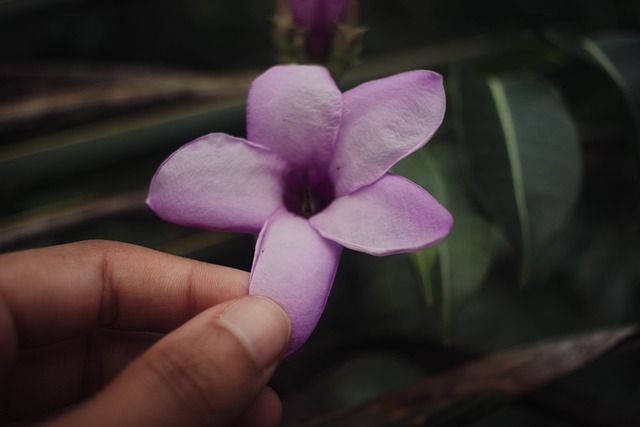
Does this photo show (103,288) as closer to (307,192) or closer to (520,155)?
(307,192)

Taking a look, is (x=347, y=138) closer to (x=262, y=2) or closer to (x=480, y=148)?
(x=480, y=148)

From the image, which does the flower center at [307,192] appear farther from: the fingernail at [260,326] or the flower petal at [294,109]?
the fingernail at [260,326]

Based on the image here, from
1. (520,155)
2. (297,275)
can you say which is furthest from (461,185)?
(297,275)

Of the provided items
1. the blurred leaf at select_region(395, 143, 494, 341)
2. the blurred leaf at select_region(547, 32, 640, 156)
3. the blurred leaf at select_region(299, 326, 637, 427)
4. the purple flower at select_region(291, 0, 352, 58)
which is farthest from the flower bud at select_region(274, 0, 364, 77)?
the blurred leaf at select_region(299, 326, 637, 427)

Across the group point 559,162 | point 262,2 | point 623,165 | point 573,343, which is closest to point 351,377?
point 573,343

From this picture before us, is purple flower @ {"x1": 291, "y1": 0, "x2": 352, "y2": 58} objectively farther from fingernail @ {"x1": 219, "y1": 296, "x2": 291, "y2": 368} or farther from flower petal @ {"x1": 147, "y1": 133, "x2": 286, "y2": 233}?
fingernail @ {"x1": 219, "y1": 296, "x2": 291, "y2": 368}

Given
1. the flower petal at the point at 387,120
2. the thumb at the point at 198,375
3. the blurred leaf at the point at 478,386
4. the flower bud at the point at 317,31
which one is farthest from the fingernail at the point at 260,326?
the flower bud at the point at 317,31

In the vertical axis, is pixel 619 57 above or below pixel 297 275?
above
